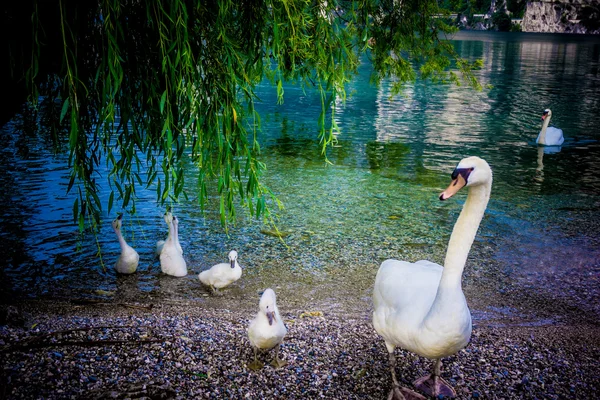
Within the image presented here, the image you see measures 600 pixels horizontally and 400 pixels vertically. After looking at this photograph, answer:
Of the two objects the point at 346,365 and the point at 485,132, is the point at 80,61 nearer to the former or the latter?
the point at 346,365

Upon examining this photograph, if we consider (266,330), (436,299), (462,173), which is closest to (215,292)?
(266,330)

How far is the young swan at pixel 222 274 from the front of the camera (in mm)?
7861

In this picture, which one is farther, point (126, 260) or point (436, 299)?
point (126, 260)

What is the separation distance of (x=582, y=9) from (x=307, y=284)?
16728cm

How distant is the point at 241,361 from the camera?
18.1 feet

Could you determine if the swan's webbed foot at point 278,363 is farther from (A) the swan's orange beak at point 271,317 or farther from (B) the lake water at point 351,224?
(B) the lake water at point 351,224

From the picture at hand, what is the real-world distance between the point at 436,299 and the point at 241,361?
2077 mm

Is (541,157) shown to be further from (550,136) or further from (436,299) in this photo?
(436,299)

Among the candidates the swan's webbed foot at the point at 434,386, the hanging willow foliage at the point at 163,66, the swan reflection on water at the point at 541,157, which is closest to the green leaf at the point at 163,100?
the hanging willow foliage at the point at 163,66

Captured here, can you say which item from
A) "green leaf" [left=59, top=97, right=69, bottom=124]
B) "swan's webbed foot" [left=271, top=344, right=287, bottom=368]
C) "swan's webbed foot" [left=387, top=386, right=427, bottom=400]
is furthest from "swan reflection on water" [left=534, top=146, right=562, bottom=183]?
"green leaf" [left=59, top=97, right=69, bottom=124]

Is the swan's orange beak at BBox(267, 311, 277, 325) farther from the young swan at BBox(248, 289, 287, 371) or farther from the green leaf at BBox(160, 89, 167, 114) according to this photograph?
the green leaf at BBox(160, 89, 167, 114)

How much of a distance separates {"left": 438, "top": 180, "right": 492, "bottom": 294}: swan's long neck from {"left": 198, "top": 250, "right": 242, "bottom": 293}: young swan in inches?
150

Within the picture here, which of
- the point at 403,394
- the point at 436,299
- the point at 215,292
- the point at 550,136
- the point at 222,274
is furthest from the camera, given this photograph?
the point at 550,136

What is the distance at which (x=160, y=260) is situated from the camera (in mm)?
8648
